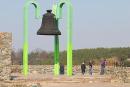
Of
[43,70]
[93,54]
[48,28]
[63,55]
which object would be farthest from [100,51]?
[48,28]

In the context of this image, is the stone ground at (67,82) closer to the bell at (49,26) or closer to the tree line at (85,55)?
the bell at (49,26)

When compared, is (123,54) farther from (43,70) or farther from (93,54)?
(43,70)

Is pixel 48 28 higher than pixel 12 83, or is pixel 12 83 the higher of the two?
pixel 48 28

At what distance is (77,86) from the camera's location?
25.4m

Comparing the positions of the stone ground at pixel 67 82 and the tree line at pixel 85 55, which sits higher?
the tree line at pixel 85 55

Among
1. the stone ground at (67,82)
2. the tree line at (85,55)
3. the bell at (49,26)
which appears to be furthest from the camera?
the tree line at (85,55)

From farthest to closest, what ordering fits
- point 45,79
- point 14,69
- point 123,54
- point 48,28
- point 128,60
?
1. point 123,54
2. point 128,60
3. point 14,69
4. point 48,28
5. point 45,79

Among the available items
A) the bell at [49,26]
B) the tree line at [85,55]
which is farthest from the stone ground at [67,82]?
the tree line at [85,55]

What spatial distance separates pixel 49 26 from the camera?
2889cm

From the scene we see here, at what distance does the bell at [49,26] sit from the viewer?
28.7 meters

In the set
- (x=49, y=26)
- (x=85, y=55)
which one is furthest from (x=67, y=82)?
(x=85, y=55)

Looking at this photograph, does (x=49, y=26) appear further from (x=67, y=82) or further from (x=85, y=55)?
(x=85, y=55)

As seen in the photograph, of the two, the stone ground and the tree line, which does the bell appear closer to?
the stone ground

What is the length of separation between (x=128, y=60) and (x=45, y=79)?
23.5 meters
